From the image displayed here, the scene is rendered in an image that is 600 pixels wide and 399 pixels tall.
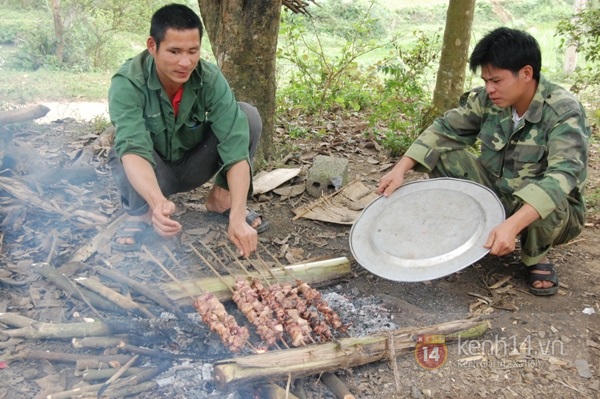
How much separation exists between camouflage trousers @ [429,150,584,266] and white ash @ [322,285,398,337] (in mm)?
1143

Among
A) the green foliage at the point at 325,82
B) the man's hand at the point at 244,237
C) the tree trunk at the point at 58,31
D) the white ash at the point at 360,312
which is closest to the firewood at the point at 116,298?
the man's hand at the point at 244,237

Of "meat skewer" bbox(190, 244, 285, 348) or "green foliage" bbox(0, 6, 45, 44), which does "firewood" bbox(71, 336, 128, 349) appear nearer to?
"meat skewer" bbox(190, 244, 285, 348)

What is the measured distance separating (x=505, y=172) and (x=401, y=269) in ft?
4.20

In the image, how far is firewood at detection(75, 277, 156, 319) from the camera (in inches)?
129

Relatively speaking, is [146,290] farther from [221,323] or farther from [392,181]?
[392,181]

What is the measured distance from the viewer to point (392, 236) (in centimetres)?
375

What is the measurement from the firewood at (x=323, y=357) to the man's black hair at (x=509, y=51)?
5.51ft

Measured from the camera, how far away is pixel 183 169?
4391 millimetres

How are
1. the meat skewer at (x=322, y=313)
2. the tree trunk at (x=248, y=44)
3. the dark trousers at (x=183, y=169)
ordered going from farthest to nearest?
the tree trunk at (x=248, y=44) → the dark trousers at (x=183, y=169) → the meat skewer at (x=322, y=313)

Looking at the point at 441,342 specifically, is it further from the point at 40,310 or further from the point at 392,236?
the point at 40,310

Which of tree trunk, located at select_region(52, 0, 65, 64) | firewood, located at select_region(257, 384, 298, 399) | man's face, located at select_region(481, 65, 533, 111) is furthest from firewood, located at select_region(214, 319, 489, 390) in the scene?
tree trunk, located at select_region(52, 0, 65, 64)

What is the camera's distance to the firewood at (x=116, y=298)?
3268 millimetres

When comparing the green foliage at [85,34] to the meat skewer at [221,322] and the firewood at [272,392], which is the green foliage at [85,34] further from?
the firewood at [272,392]

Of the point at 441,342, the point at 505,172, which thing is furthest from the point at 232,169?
the point at 505,172
